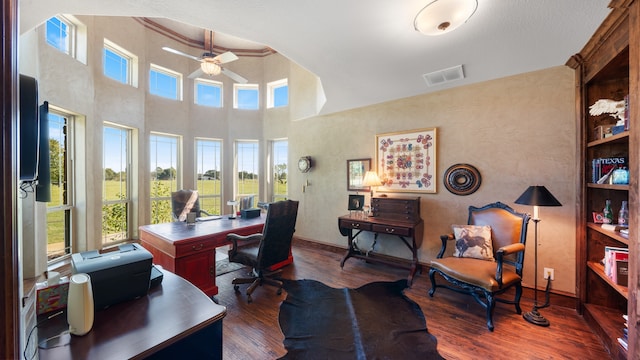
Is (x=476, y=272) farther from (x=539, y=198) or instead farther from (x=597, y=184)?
(x=597, y=184)

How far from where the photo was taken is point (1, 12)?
51 centimetres

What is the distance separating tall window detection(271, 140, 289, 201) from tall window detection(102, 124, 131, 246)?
2717mm

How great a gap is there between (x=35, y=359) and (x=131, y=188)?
4521mm

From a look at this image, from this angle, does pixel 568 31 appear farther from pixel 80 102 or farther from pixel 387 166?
pixel 80 102

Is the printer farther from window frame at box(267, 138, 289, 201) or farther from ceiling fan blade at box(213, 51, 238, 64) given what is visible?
window frame at box(267, 138, 289, 201)

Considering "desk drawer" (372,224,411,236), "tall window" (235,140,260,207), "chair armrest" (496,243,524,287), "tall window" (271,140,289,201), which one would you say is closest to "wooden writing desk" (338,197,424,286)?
"desk drawer" (372,224,411,236)

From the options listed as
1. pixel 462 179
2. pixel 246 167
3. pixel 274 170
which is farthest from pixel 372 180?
pixel 246 167

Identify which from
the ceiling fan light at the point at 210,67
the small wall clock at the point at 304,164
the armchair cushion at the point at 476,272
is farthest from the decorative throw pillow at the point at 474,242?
the ceiling fan light at the point at 210,67

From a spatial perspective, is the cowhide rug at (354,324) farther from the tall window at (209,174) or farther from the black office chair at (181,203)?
the tall window at (209,174)

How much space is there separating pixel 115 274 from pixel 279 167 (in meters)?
4.42

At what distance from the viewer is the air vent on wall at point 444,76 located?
2.81 m

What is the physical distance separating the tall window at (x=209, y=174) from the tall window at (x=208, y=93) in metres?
0.84

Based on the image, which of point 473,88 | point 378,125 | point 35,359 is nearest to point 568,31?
point 473,88

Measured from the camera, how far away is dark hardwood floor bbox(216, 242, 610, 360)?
1879 mm
